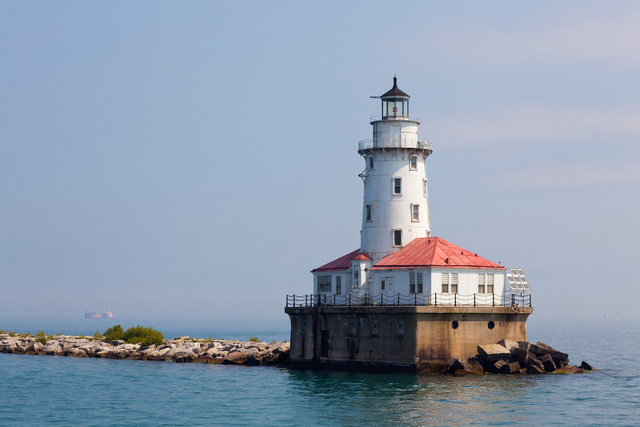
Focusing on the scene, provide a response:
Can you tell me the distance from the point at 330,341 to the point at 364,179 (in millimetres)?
11922

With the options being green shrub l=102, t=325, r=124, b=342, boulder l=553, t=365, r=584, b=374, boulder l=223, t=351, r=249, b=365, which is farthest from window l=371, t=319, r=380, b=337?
green shrub l=102, t=325, r=124, b=342

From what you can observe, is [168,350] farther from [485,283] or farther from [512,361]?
[512,361]

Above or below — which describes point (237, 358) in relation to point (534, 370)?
above

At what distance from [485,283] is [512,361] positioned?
5124 millimetres

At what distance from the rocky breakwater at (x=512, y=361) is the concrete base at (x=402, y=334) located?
22.0 inches

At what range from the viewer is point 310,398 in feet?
158

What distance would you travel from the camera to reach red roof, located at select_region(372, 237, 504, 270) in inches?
2228

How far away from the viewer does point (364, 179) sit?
64.5 metres

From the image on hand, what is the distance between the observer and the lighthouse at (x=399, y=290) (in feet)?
178

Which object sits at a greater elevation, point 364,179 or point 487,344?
point 364,179

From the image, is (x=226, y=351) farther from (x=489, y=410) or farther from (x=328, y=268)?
(x=489, y=410)

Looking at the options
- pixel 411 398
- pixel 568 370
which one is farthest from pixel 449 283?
pixel 411 398

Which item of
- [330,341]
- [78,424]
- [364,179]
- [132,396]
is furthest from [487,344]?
[78,424]

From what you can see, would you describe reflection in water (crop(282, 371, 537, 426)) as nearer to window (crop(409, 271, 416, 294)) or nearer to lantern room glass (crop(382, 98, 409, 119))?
window (crop(409, 271, 416, 294))
